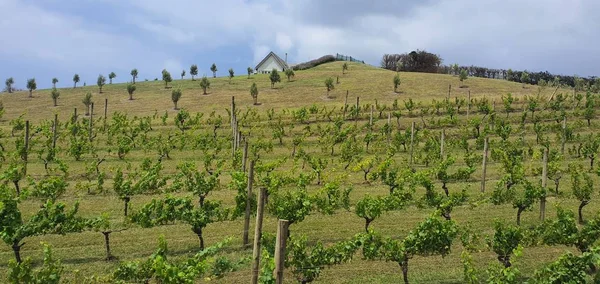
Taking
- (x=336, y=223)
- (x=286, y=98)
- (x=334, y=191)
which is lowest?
(x=336, y=223)

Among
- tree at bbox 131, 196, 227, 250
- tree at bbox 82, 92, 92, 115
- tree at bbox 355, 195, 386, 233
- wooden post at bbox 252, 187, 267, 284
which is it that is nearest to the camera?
wooden post at bbox 252, 187, 267, 284

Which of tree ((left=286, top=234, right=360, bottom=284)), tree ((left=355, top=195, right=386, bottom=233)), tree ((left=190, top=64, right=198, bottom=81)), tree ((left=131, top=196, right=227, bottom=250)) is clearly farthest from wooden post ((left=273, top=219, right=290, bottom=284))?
tree ((left=190, top=64, right=198, bottom=81))

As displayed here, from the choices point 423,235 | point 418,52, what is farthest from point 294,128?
point 418,52

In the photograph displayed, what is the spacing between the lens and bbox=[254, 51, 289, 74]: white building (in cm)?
10212

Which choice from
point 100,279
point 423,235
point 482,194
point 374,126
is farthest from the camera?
point 374,126

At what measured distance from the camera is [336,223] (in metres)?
20.4

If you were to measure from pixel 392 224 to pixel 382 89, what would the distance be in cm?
4878

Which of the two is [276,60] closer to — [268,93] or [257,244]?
[268,93]

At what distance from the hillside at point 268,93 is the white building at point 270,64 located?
19.9 m

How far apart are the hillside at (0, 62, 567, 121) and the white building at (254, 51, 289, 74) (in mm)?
19863

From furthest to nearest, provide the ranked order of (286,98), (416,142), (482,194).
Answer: (286,98)
(416,142)
(482,194)

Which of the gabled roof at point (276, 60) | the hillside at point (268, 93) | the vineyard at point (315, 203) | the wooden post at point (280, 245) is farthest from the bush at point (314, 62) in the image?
the wooden post at point (280, 245)

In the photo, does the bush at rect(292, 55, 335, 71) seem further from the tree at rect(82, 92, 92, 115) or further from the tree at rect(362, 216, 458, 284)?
the tree at rect(362, 216, 458, 284)

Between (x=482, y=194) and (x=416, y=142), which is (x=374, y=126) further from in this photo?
(x=482, y=194)
